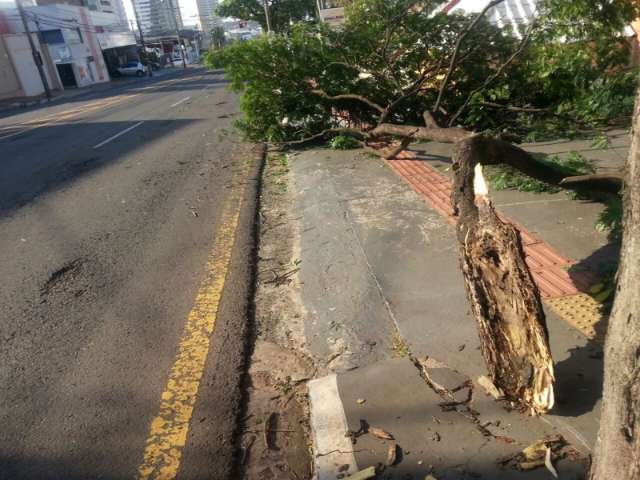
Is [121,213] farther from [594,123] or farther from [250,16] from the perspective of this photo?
[250,16]

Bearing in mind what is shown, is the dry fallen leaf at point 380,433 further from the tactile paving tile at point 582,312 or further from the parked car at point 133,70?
the parked car at point 133,70

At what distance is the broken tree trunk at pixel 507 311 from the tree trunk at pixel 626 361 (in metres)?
0.75

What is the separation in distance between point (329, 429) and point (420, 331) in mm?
1001

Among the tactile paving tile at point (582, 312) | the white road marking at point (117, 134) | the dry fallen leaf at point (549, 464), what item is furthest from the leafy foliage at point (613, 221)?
the white road marking at point (117, 134)

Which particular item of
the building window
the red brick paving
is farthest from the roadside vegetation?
the building window

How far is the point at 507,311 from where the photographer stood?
253 centimetres

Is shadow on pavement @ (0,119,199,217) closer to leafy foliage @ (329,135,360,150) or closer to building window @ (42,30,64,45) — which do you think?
leafy foliage @ (329,135,360,150)

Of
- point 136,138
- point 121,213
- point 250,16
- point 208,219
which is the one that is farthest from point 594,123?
point 250,16

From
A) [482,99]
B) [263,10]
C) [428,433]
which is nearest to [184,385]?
[428,433]

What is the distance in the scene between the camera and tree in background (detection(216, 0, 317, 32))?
39.4 m

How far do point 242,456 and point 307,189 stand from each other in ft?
15.2

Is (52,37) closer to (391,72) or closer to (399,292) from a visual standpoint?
(391,72)

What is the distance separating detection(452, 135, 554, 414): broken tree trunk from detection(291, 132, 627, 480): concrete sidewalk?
0.15m

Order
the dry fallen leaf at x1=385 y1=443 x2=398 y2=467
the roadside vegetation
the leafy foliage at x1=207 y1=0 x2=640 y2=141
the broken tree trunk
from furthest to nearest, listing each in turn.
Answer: the leafy foliage at x1=207 y1=0 x2=640 y2=141 → the roadside vegetation → the broken tree trunk → the dry fallen leaf at x1=385 y1=443 x2=398 y2=467
